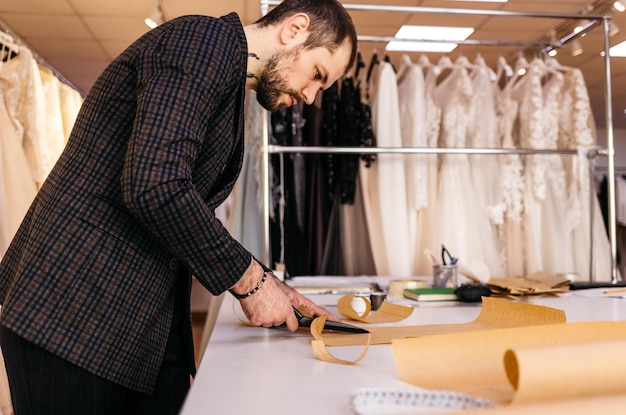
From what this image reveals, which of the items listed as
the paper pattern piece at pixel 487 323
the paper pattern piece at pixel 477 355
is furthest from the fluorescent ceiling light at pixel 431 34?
the paper pattern piece at pixel 477 355

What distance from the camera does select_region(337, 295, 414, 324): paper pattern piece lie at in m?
1.12

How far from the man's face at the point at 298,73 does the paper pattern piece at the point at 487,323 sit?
0.46m

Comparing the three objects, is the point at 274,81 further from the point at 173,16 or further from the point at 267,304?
the point at 173,16

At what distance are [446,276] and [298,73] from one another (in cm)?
82

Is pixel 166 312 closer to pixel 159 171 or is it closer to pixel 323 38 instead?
pixel 159 171

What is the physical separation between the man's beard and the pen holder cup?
0.77 m

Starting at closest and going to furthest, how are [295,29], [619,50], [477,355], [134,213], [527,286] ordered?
[477,355]
[134,213]
[295,29]
[527,286]
[619,50]

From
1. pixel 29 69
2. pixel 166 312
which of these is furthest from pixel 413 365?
pixel 29 69

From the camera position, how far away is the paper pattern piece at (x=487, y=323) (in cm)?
87

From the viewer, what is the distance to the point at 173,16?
4289 millimetres

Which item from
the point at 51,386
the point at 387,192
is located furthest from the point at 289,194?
the point at 51,386

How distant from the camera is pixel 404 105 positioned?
2.54m

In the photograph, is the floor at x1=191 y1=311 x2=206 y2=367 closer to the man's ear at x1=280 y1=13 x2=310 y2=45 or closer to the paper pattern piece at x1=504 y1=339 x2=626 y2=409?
the man's ear at x1=280 y1=13 x2=310 y2=45

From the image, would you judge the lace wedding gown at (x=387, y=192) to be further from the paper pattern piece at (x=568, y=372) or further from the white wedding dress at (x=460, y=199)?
the paper pattern piece at (x=568, y=372)
